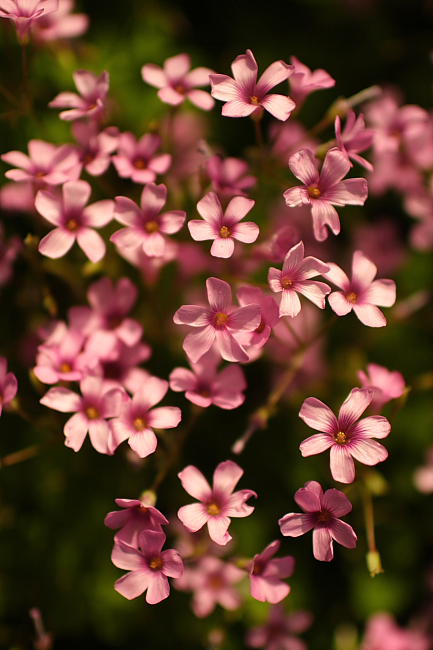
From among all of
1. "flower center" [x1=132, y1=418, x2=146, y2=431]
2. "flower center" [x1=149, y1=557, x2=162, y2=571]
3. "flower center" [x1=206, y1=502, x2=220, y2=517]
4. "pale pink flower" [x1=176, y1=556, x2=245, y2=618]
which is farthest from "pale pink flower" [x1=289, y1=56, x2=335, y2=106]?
"pale pink flower" [x1=176, y1=556, x2=245, y2=618]

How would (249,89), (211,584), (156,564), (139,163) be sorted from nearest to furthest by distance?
1. (156,564)
2. (249,89)
3. (139,163)
4. (211,584)

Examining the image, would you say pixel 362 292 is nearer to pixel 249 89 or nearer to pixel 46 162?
pixel 249 89

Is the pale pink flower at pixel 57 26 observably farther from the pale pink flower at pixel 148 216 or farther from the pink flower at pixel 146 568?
the pink flower at pixel 146 568

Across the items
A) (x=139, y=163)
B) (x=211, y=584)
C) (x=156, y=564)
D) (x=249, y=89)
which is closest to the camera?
(x=156, y=564)

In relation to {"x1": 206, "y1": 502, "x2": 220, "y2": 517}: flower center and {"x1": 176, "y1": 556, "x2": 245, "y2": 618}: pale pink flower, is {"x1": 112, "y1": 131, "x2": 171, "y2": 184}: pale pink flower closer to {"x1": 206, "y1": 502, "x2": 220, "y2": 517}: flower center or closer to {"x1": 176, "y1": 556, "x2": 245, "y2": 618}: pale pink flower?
{"x1": 206, "y1": 502, "x2": 220, "y2": 517}: flower center

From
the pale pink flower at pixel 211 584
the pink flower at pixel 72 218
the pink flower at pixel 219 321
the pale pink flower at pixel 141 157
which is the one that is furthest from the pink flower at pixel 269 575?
the pale pink flower at pixel 141 157

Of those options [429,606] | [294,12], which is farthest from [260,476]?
[294,12]

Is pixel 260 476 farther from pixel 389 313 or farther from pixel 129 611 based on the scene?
pixel 389 313

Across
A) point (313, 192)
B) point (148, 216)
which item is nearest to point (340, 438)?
point (313, 192)
